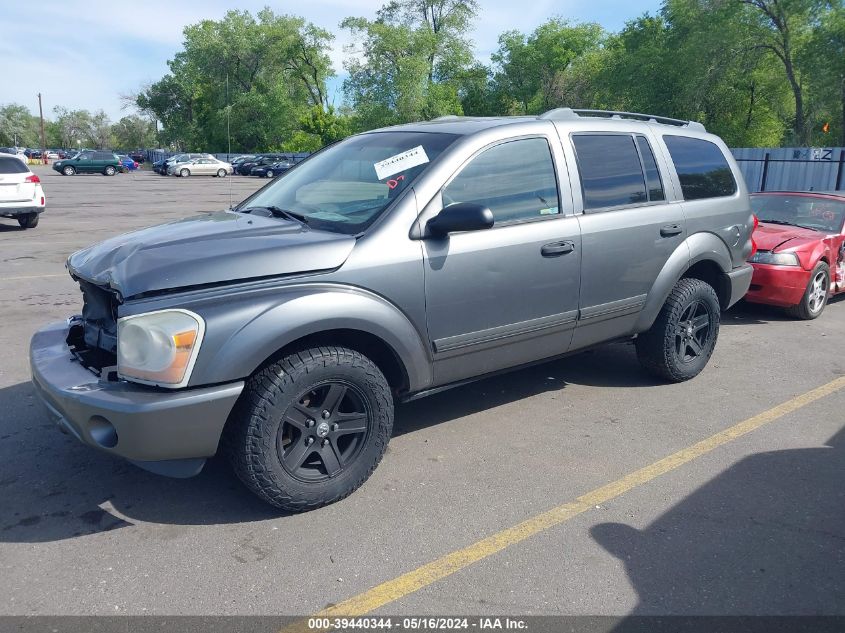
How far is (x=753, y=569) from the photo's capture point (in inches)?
123

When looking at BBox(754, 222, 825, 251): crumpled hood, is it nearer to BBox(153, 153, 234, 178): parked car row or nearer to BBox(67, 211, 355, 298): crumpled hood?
BBox(67, 211, 355, 298): crumpled hood

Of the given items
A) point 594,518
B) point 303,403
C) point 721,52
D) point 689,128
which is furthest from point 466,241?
point 721,52

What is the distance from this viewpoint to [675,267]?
5.08 metres

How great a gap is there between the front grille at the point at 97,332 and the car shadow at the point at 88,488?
36 centimetres

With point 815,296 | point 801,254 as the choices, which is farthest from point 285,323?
point 815,296

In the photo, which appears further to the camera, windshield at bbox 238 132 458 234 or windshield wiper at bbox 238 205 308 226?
windshield wiper at bbox 238 205 308 226

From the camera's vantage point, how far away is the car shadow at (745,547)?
114 inches

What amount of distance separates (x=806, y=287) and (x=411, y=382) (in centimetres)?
557

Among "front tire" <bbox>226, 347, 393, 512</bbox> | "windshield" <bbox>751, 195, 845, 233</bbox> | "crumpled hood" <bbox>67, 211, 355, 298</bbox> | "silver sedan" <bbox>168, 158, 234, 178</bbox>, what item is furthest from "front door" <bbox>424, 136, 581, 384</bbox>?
"silver sedan" <bbox>168, 158, 234, 178</bbox>

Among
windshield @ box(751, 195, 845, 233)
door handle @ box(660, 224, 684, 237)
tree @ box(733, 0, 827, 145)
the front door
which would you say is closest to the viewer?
the front door

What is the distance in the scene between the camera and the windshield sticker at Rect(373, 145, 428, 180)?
402 cm

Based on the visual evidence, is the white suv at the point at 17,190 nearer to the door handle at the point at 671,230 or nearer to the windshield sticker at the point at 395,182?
the windshield sticker at the point at 395,182

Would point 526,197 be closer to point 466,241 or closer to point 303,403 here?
point 466,241

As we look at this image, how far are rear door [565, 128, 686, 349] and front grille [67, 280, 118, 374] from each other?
2.67m
